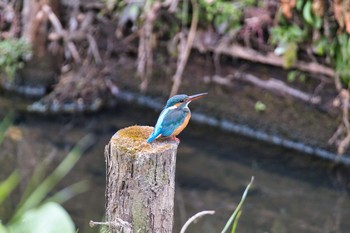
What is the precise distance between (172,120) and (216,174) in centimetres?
303

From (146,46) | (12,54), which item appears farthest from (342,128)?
(12,54)

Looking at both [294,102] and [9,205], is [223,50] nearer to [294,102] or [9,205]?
[294,102]

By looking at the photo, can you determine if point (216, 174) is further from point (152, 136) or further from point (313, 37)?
point (152, 136)

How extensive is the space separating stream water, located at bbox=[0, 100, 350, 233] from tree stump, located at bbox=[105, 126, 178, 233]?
2.41m

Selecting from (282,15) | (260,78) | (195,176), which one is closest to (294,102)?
(260,78)

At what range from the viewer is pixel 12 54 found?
6590mm

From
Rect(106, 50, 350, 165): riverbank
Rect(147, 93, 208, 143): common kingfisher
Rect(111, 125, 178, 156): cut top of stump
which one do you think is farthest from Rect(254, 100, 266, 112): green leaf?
Rect(111, 125, 178, 156): cut top of stump

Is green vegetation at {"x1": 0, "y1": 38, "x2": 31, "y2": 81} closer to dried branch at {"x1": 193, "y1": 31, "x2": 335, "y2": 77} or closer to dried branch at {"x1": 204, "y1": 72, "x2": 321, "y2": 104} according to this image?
dried branch at {"x1": 193, "y1": 31, "x2": 335, "y2": 77}

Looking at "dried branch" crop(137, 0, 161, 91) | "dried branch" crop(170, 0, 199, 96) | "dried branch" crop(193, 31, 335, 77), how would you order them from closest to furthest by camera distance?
"dried branch" crop(193, 31, 335, 77) < "dried branch" crop(170, 0, 199, 96) < "dried branch" crop(137, 0, 161, 91)

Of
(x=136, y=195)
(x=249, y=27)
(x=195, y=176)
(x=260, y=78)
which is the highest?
(x=136, y=195)

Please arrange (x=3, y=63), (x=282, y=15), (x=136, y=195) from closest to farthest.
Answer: (x=136, y=195)
(x=282, y=15)
(x=3, y=63)

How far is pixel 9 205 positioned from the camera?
15.0 feet

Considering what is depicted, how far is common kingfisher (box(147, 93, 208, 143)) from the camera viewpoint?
210 cm

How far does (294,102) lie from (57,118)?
230 centimetres
